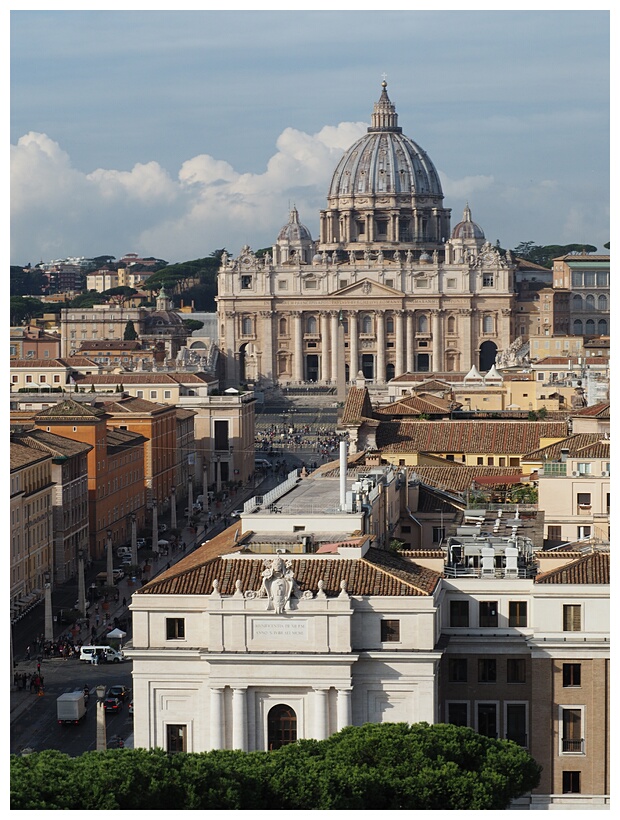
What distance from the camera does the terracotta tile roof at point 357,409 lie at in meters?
36.6

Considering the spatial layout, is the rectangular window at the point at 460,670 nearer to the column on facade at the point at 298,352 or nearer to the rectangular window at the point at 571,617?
the rectangular window at the point at 571,617

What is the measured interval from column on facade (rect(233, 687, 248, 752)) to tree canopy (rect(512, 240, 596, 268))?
139 meters

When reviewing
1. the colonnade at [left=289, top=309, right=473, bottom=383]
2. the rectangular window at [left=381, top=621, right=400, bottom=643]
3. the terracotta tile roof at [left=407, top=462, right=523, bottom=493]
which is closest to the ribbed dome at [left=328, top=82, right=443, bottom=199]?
the colonnade at [left=289, top=309, right=473, bottom=383]

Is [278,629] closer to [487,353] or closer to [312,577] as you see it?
[312,577]

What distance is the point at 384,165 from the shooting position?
5394 inches

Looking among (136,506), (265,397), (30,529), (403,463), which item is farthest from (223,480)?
(265,397)

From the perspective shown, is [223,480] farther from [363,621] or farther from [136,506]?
[363,621]

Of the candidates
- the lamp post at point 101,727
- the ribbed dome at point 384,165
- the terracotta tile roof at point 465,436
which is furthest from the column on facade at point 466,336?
the lamp post at point 101,727

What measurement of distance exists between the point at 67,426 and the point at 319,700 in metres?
27.7

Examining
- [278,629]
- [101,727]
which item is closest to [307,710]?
[278,629]

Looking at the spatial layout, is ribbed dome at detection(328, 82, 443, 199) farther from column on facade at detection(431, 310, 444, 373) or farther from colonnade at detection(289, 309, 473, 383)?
column on facade at detection(431, 310, 444, 373)

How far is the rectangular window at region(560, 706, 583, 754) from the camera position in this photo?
813 inches

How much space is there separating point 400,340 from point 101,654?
8482cm

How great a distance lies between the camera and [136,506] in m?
51.6
